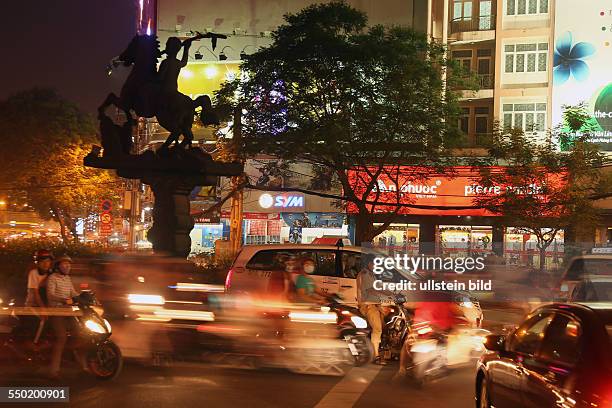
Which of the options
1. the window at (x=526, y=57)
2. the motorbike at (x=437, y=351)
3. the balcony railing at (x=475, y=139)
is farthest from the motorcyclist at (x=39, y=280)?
the window at (x=526, y=57)

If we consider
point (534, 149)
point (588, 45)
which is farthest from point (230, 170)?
point (588, 45)

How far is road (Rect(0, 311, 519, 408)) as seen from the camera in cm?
862

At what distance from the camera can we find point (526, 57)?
31.2m

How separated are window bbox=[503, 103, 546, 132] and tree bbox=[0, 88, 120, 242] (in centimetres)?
2066

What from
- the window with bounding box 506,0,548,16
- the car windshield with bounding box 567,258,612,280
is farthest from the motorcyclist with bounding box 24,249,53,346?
the window with bounding box 506,0,548,16

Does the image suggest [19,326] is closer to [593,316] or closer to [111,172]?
[593,316]

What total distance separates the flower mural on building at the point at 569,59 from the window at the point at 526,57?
30.7 inches

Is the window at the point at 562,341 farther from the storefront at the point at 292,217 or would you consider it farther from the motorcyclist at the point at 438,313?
the storefront at the point at 292,217

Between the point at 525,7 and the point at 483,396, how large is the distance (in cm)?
2719

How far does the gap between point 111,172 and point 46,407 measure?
33702 millimetres

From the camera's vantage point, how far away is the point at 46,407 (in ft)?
26.4

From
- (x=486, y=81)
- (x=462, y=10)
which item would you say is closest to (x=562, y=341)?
(x=486, y=81)

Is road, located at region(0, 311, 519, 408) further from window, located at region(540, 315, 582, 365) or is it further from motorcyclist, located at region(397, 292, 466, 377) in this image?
window, located at region(540, 315, 582, 365)

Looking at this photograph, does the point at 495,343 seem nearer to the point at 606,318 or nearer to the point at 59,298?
the point at 606,318
